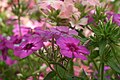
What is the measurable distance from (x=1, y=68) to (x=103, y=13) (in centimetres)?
66

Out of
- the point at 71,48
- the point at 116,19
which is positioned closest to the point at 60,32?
the point at 71,48

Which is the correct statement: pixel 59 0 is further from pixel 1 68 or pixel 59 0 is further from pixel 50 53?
pixel 1 68

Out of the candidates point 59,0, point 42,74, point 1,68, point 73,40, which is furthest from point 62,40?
point 1,68

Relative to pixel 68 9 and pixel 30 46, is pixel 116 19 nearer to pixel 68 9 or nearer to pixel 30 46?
pixel 68 9

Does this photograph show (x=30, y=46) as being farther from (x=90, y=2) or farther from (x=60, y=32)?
(x=90, y=2)

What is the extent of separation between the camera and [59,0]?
1.10 meters

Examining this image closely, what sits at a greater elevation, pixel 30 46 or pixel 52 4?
pixel 52 4

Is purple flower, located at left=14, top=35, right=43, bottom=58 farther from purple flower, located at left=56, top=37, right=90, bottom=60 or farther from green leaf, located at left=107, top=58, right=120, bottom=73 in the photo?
green leaf, located at left=107, top=58, right=120, bottom=73

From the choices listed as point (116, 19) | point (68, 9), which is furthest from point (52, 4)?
point (116, 19)

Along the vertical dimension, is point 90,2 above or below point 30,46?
above

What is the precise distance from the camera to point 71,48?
100 centimetres

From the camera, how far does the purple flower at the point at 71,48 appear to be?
0.96 m

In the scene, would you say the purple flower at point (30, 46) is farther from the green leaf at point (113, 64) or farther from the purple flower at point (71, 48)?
the green leaf at point (113, 64)

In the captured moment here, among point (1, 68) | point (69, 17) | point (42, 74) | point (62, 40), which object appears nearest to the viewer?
point (62, 40)
